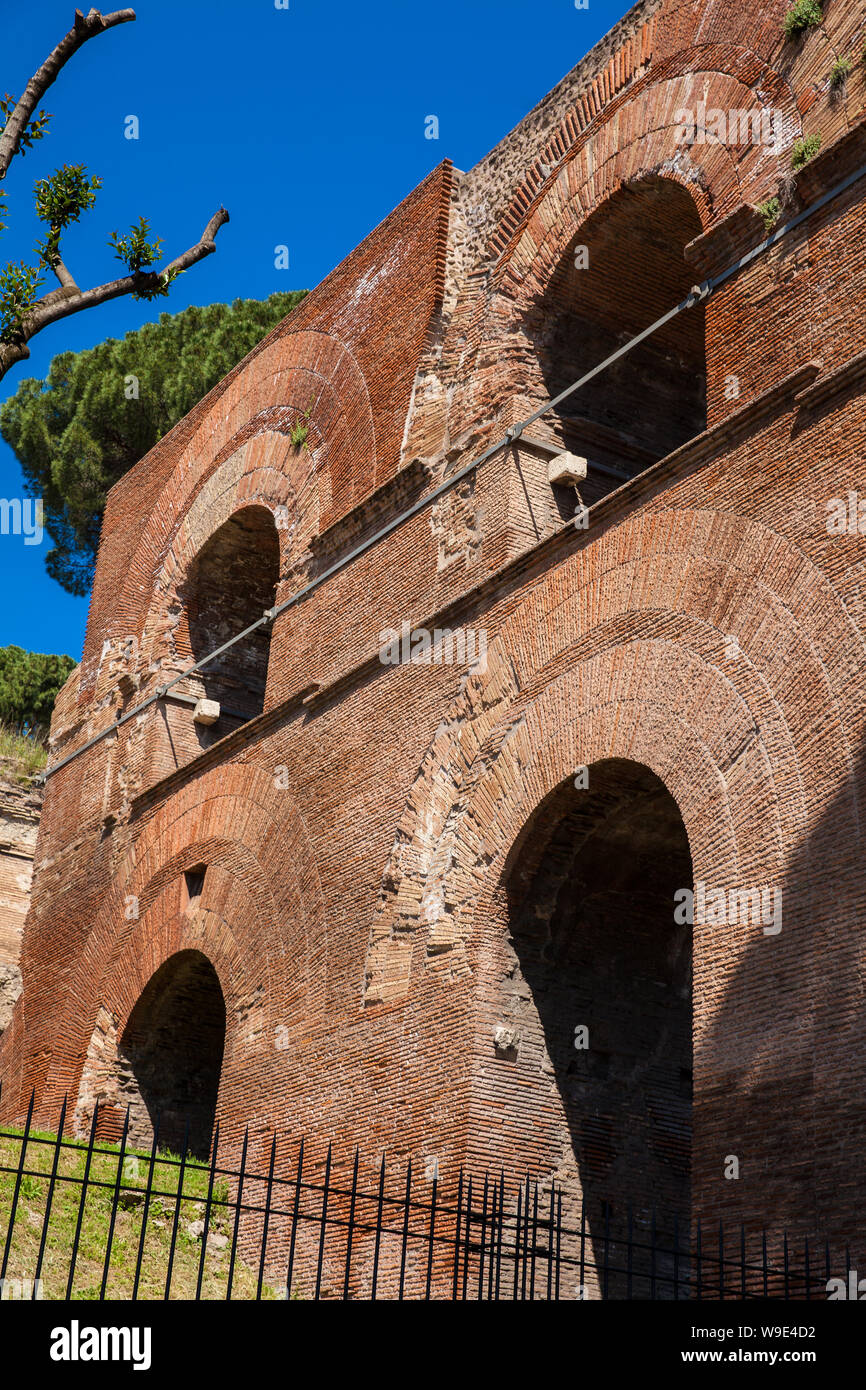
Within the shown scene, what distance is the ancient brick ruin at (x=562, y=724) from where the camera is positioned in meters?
6.22

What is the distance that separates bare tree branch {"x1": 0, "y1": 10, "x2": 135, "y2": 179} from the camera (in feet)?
21.2

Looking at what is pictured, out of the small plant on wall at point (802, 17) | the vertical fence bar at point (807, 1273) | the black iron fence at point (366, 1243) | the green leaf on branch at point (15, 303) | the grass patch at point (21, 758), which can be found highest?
the grass patch at point (21, 758)

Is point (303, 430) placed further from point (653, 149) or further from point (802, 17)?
point (802, 17)

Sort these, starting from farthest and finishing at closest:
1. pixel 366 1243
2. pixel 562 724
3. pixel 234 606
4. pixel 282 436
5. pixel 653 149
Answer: pixel 234 606 < pixel 282 436 < pixel 653 149 < pixel 366 1243 < pixel 562 724

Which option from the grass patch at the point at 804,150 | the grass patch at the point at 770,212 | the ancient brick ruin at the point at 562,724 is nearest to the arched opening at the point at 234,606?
the ancient brick ruin at the point at 562,724

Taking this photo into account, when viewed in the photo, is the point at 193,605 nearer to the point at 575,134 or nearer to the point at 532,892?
the point at 575,134

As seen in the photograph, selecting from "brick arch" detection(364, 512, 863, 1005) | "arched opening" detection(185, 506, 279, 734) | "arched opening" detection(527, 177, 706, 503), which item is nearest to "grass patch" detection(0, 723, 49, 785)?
"arched opening" detection(185, 506, 279, 734)

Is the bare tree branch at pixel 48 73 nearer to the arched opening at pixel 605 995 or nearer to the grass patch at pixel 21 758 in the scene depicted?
the arched opening at pixel 605 995

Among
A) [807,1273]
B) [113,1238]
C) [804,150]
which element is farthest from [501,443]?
[807,1273]

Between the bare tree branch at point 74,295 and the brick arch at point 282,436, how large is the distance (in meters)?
3.26

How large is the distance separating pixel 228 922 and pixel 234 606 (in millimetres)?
3883

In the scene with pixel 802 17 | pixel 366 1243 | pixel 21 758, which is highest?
pixel 21 758

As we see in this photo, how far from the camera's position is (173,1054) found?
1116cm

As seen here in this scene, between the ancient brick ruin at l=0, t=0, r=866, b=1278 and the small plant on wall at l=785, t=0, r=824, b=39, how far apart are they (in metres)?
0.09
